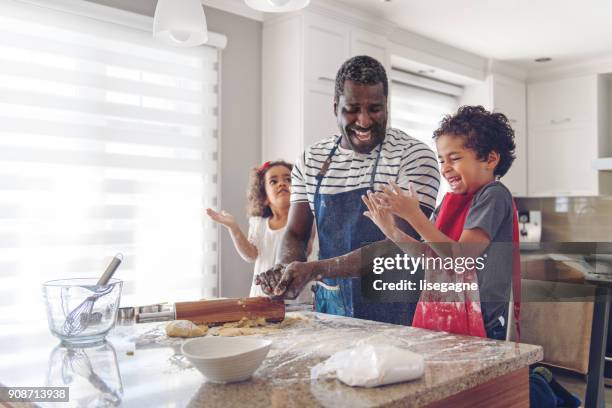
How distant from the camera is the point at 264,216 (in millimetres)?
2582

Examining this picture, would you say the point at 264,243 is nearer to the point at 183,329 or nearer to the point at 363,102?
the point at 363,102

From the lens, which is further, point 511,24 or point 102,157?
point 511,24

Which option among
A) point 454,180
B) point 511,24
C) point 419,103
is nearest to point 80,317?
point 454,180

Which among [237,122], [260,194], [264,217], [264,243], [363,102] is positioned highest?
[237,122]

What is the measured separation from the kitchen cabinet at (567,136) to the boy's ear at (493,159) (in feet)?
11.3

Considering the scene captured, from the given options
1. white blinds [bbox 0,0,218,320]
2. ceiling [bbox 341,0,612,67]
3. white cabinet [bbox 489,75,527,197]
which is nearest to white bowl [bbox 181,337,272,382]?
white blinds [bbox 0,0,218,320]

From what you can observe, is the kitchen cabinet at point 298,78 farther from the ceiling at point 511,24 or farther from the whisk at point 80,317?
the whisk at point 80,317

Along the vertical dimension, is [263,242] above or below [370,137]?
below

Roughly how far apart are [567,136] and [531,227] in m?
0.83

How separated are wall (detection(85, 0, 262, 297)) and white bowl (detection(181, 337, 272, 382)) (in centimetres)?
203

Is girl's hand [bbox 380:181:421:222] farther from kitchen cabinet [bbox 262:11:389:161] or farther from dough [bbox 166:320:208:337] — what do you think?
kitchen cabinet [bbox 262:11:389:161]

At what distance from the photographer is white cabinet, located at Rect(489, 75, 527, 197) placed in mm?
4500

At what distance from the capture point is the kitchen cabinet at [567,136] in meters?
4.42

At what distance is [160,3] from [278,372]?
3.72 feet
